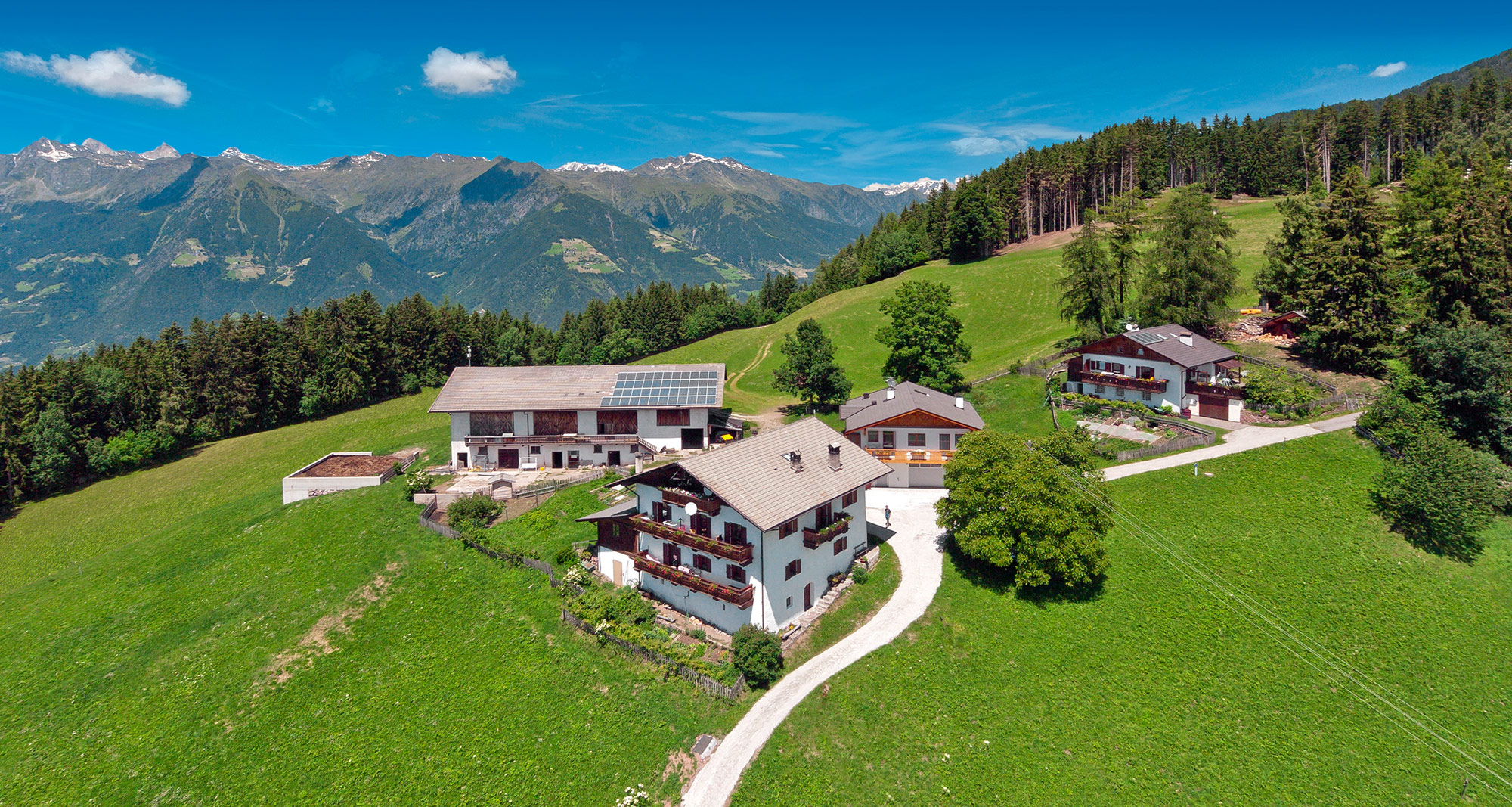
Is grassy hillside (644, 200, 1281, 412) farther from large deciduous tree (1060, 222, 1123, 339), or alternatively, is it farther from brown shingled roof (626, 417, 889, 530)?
brown shingled roof (626, 417, 889, 530)

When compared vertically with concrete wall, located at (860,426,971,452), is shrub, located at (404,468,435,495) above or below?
below

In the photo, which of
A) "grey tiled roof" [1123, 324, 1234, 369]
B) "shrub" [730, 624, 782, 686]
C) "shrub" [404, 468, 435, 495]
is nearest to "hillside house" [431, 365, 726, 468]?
"shrub" [404, 468, 435, 495]

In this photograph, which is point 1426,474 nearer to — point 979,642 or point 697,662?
point 979,642

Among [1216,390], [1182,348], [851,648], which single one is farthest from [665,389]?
[1216,390]

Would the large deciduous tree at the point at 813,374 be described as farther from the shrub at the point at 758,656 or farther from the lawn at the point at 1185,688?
the shrub at the point at 758,656

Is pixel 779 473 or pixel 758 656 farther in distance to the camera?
pixel 779 473

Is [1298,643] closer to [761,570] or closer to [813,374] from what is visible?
[761,570]
